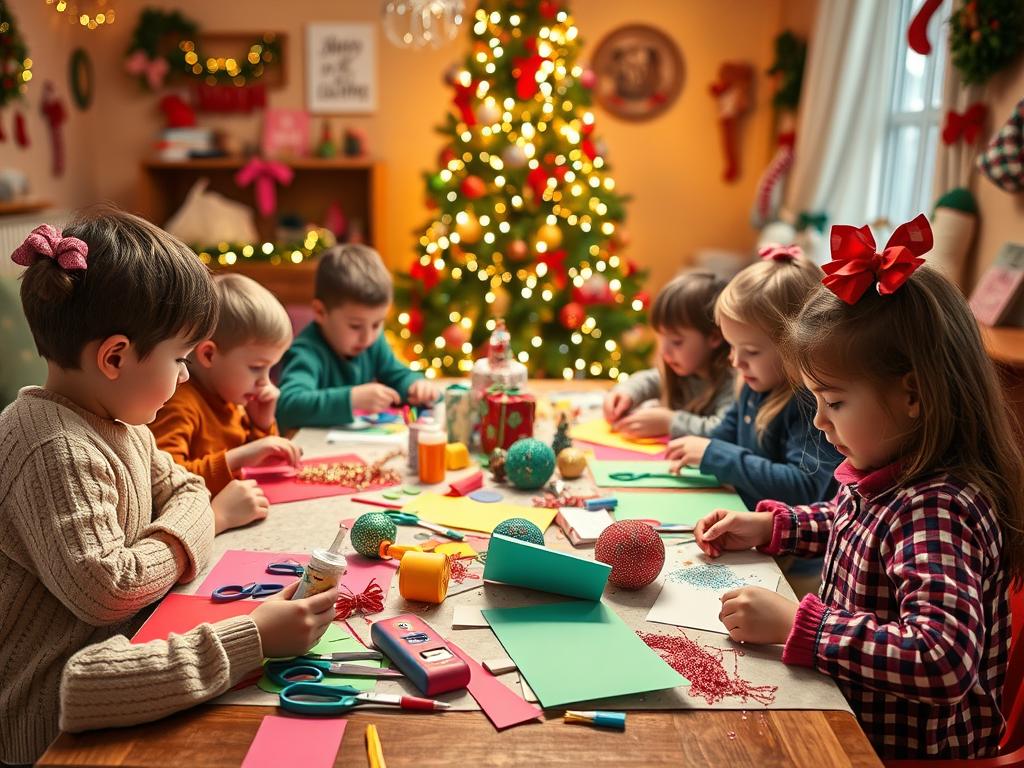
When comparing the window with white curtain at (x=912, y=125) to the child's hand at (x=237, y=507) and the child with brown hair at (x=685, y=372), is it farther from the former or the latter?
the child's hand at (x=237, y=507)

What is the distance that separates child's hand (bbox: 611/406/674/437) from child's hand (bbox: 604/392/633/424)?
0.08m

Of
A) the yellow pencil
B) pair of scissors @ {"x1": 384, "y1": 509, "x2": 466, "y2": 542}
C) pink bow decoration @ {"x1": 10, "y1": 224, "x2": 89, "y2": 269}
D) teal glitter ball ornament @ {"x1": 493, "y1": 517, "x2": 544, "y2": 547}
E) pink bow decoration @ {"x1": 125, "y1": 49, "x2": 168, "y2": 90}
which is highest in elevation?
pink bow decoration @ {"x1": 125, "y1": 49, "x2": 168, "y2": 90}

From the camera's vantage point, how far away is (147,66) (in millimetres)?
5156

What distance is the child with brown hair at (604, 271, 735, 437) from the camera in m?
2.26

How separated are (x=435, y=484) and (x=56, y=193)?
401 centimetres

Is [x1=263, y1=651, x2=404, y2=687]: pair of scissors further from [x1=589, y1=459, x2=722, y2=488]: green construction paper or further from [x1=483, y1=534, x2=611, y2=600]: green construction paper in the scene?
[x1=589, y1=459, x2=722, y2=488]: green construction paper

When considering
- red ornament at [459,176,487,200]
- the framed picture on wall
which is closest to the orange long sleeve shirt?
red ornament at [459,176,487,200]

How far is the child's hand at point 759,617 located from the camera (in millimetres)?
1203

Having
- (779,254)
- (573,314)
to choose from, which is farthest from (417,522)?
(573,314)

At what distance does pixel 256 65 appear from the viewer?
524 centimetres

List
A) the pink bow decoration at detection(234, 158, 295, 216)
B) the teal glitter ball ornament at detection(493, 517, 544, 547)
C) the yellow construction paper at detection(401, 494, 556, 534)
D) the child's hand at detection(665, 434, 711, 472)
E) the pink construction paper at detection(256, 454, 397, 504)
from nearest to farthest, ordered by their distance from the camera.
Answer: the teal glitter ball ornament at detection(493, 517, 544, 547)
the yellow construction paper at detection(401, 494, 556, 534)
the pink construction paper at detection(256, 454, 397, 504)
the child's hand at detection(665, 434, 711, 472)
the pink bow decoration at detection(234, 158, 295, 216)

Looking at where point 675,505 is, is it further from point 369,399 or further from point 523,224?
point 523,224

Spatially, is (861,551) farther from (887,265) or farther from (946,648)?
(887,265)

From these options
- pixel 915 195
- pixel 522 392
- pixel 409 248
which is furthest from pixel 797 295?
pixel 409 248
